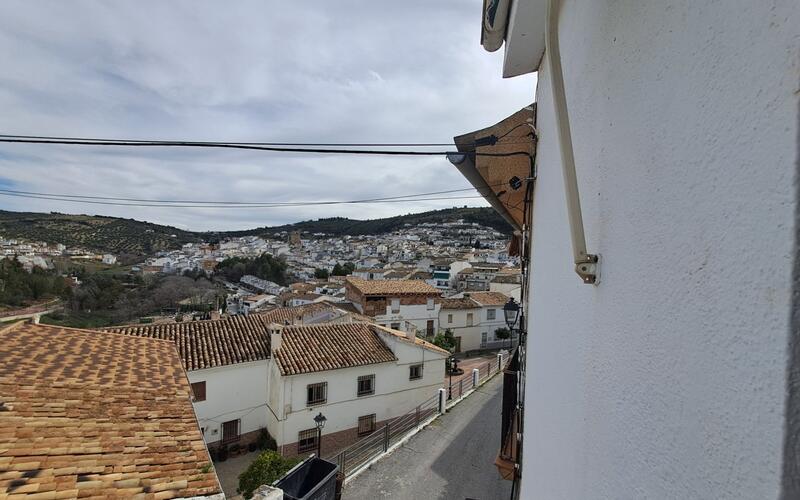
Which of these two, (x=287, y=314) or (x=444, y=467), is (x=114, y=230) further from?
(x=444, y=467)

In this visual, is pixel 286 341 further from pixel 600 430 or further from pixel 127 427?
pixel 600 430

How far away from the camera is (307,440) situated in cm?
1397

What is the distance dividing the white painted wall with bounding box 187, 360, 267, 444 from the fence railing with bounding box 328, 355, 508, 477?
395 cm

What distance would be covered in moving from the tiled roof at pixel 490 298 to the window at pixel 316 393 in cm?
1788

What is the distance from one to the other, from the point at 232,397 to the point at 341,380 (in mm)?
3793

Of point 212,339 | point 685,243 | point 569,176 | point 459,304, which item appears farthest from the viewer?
point 459,304

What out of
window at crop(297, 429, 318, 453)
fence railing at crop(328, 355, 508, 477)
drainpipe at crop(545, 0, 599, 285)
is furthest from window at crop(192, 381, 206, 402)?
drainpipe at crop(545, 0, 599, 285)

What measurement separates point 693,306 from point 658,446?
1.19ft

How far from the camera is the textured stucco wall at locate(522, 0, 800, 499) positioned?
61 cm

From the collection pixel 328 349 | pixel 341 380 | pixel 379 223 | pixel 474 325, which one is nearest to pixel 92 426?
pixel 341 380

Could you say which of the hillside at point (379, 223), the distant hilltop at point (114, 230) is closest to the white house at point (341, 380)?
the distant hilltop at point (114, 230)

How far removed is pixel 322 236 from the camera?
141875mm

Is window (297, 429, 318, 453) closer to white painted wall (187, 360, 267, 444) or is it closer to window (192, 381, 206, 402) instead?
white painted wall (187, 360, 267, 444)

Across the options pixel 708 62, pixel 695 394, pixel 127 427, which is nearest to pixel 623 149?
pixel 708 62
